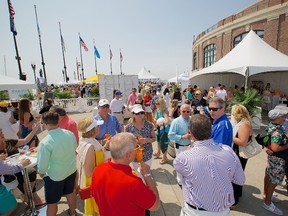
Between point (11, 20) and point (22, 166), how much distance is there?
50.5ft

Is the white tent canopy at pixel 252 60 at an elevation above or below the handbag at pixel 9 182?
above

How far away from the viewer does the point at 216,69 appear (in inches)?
349

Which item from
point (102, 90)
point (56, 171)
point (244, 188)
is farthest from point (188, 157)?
point (102, 90)

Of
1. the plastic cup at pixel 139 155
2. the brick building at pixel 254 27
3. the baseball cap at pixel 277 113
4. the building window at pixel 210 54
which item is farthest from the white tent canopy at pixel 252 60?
the building window at pixel 210 54

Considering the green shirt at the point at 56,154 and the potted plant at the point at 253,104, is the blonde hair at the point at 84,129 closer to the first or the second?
the green shirt at the point at 56,154

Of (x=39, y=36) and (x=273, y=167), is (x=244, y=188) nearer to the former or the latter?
(x=273, y=167)

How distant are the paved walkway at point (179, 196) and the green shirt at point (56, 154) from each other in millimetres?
1144

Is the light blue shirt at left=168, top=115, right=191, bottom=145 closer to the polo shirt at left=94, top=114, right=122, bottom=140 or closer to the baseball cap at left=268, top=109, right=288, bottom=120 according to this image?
the polo shirt at left=94, top=114, right=122, bottom=140

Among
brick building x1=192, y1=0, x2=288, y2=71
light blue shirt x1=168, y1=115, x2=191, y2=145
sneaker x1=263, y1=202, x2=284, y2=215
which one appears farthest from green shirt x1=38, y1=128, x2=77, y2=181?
brick building x1=192, y1=0, x2=288, y2=71

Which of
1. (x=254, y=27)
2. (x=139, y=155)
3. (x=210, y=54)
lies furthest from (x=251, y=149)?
(x=210, y=54)

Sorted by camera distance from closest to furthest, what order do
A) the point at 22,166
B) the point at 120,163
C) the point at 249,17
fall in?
the point at 120,163
the point at 22,166
the point at 249,17

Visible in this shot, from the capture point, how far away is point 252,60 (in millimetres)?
7816

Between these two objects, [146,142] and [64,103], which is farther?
[64,103]

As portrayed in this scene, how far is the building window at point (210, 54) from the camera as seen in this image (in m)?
26.3
